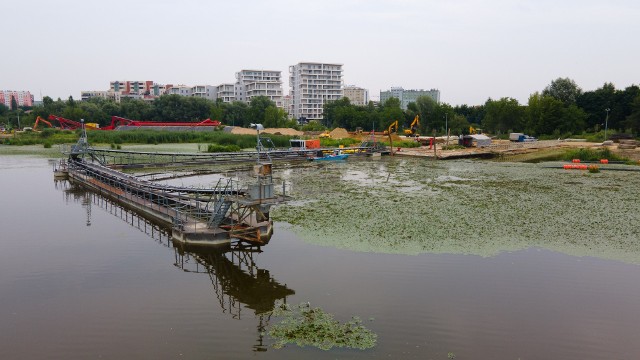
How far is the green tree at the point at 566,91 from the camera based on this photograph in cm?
8281

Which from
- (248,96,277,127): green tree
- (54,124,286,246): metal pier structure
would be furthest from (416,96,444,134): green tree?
(54,124,286,246): metal pier structure

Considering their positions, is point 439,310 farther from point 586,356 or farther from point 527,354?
point 586,356

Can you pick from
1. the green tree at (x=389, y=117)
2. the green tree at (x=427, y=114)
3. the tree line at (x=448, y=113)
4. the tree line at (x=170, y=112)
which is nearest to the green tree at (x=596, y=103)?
the tree line at (x=448, y=113)

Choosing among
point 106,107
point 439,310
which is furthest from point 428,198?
point 106,107

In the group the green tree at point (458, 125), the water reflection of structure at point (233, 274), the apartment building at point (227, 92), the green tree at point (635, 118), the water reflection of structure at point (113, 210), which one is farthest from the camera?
the apartment building at point (227, 92)

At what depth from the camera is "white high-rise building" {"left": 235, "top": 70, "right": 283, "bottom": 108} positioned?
5714 inches

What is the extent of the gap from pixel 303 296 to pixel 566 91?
8828 centimetres

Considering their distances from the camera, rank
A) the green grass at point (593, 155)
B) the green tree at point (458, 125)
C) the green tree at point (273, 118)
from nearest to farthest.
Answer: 1. the green grass at point (593, 155)
2. the green tree at point (458, 125)
3. the green tree at point (273, 118)

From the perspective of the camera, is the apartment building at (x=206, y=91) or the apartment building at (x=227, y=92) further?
the apartment building at (x=206, y=91)

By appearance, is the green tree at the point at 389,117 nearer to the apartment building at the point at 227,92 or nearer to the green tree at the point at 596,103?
the green tree at the point at 596,103

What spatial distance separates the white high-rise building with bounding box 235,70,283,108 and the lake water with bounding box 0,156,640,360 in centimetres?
12942

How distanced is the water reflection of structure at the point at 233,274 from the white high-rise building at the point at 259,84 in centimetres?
12808

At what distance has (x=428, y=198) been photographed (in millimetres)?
26875

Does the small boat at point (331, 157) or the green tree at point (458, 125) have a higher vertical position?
the green tree at point (458, 125)
